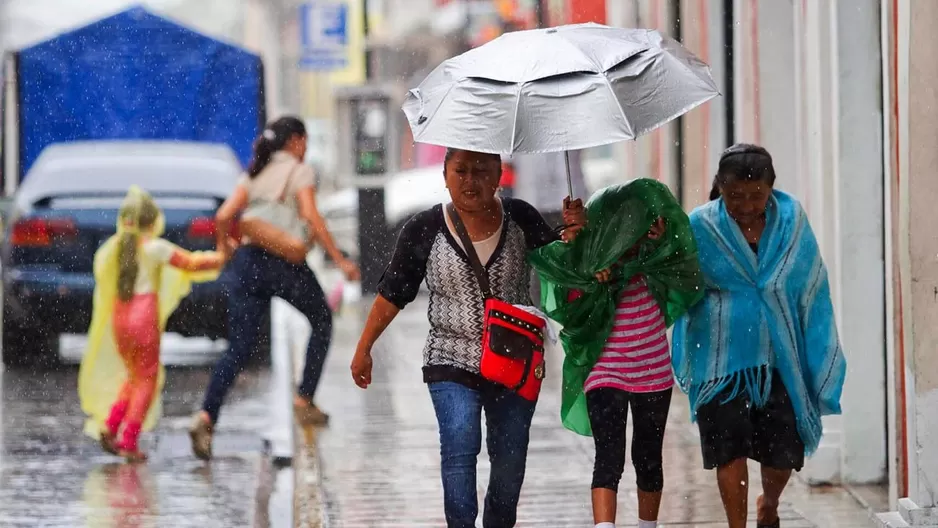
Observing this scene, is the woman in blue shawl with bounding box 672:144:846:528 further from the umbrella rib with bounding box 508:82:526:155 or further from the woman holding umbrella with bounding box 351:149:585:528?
the umbrella rib with bounding box 508:82:526:155

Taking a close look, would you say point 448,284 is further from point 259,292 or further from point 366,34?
point 366,34

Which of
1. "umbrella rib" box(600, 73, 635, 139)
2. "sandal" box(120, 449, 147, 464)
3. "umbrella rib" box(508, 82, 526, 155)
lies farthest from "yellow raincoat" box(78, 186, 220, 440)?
"umbrella rib" box(600, 73, 635, 139)

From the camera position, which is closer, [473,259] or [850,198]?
[473,259]

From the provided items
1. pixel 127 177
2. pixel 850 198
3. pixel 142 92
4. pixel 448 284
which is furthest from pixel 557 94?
pixel 142 92

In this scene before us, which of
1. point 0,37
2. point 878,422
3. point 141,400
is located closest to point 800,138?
point 878,422

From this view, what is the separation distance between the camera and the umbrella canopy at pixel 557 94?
556cm

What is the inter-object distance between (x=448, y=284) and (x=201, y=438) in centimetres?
366

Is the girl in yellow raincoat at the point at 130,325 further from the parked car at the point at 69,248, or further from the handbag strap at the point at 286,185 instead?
the parked car at the point at 69,248

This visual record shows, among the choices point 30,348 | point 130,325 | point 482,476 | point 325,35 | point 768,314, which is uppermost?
point 325,35

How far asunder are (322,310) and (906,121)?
14.3 feet

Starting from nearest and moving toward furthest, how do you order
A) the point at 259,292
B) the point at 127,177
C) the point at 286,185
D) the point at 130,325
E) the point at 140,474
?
1. the point at 140,474
2. the point at 130,325
3. the point at 259,292
4. the point at 286,185
5. the point at 127,177

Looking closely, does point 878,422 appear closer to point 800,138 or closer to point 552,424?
point 800,138

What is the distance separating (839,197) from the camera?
7871mm

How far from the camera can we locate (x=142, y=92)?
68.3 feet
